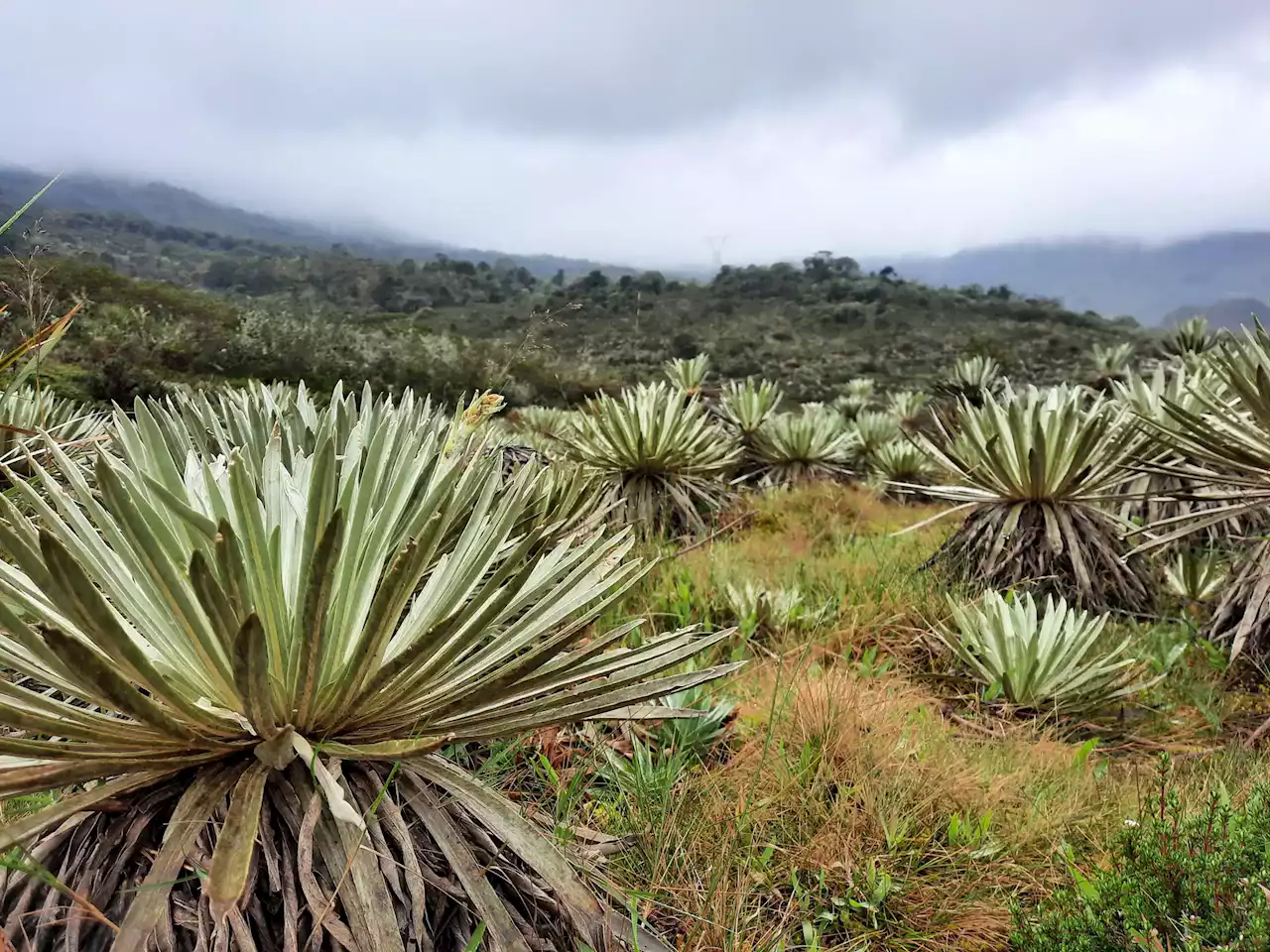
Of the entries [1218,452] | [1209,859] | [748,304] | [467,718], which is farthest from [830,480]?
[748,304]

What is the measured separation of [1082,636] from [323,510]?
2967 mm

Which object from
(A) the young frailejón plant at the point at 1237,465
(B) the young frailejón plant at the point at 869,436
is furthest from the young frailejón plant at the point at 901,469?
(A) the young frailejón plant at the point at 1237,465

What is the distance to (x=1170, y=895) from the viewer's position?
1353mm

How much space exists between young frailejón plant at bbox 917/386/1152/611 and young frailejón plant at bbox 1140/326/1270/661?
40 cm

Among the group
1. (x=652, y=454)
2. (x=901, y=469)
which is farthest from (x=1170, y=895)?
(x=901, y=469)

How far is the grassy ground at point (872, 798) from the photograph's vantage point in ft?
5.08

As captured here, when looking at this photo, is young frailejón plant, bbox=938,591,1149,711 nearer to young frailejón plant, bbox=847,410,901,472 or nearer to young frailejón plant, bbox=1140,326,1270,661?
young frailejón plant, bbox=1140,326,1270,661

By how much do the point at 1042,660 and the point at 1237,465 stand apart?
3.90 ft

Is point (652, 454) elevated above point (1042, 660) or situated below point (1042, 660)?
above

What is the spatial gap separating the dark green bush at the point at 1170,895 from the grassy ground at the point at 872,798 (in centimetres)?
13

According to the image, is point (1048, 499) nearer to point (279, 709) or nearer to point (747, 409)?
point (279, 709)

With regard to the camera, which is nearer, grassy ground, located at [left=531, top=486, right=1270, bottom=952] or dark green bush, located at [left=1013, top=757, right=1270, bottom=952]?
dark green bush, located at [left=1013, top=757, right=1270, bottom=952]

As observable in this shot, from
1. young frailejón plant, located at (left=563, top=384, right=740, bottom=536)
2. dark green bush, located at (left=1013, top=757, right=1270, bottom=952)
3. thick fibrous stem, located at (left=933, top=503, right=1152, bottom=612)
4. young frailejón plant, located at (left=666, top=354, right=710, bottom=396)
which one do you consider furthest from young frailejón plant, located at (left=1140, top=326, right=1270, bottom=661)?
young frailejón plant, located at (left=666, top=354, right=710, bottom=396)

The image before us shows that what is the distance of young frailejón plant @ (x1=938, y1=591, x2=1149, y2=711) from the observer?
276 centimetres
